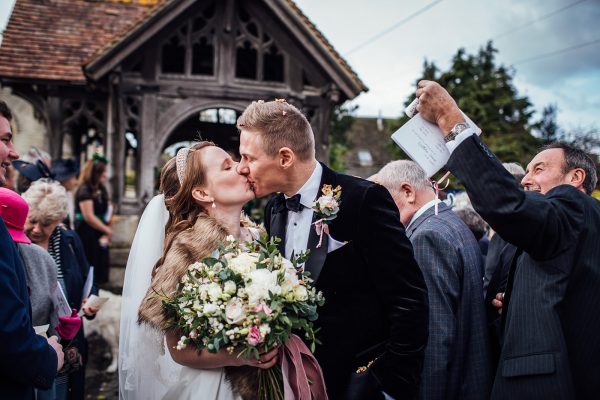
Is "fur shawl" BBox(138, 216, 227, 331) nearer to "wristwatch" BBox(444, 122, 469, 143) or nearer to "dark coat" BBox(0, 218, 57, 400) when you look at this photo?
"dark coat" BBox(0, 218, 57, 400)

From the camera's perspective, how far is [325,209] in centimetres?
278

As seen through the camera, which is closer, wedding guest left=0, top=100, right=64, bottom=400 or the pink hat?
wedding guest left=0, top=100, right=64, bottom=400

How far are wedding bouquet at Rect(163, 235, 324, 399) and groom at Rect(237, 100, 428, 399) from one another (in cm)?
32

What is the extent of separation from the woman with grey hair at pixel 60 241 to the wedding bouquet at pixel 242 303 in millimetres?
1886

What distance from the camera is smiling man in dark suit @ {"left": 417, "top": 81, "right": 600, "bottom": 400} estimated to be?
217 centimetres

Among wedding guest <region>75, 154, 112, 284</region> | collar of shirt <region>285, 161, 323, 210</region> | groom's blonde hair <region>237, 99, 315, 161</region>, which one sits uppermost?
groom's blonde hair <region>237, 99, 315, 161</region>

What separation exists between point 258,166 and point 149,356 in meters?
1.28

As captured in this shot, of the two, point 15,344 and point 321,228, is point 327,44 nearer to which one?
point 321,228

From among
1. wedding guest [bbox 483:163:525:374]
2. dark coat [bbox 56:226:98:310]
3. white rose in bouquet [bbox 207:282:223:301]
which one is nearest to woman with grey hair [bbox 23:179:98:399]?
dark coat [bbox 56:226:98:310]

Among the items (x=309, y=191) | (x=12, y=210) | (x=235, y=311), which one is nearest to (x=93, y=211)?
(x=12, y=210)

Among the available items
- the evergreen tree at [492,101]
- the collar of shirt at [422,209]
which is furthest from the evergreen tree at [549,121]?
the collar of shirt at [422,209]

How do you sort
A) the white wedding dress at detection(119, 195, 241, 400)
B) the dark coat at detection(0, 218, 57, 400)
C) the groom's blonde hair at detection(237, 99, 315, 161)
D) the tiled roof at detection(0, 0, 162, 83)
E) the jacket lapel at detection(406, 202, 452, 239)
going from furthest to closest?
the tiled roof at detection(0, 0, 162, 83) < the jacket lapel at detection(406, 202, 452, 239) < the groom's blonde hair at detection(237, 99, 315, 161) < the white wedding dress at detection(119, 195, 241, 400) < the dark coat at detection(0, 218, 57, 400)

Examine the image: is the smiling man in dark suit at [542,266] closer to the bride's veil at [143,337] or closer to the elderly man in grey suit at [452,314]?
the elderly man in grey suit at [452,314]

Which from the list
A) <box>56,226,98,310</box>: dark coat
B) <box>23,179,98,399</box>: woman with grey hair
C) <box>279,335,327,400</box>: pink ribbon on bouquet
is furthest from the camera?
<box>56,226,98,310</box>: dark coat
